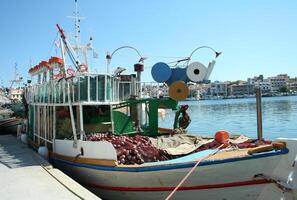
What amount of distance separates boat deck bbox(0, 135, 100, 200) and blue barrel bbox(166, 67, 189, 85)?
441 centimetres

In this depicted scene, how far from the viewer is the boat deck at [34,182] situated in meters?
7.12

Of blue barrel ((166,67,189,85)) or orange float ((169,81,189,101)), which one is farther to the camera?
blue barrel ((166,67,189,85))

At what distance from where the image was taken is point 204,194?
23.1 ft

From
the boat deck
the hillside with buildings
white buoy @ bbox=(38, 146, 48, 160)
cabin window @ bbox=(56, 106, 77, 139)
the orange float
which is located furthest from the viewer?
the hillside with buildings

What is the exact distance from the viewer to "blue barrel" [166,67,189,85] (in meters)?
10.9

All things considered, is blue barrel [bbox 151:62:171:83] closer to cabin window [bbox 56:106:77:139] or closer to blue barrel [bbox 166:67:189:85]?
blue barrel [bbox 166:67:189:85]

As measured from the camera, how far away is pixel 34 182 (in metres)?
8.08

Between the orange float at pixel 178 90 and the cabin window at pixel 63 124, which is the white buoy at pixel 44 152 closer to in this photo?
the cabin window at pixel 63 124

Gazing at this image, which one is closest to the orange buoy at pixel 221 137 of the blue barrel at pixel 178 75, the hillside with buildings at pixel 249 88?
the blue barrel at pixel 178 75

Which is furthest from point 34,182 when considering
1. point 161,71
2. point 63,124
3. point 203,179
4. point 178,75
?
point 178,75

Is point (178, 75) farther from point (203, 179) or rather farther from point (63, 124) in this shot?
point (203, 179)

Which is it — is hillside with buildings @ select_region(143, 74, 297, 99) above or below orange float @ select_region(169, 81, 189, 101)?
above

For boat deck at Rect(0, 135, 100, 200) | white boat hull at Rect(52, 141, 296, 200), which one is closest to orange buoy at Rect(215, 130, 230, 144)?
white boat hull at Rect(52, 141, 296, 200)

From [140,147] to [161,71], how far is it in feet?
10.8
